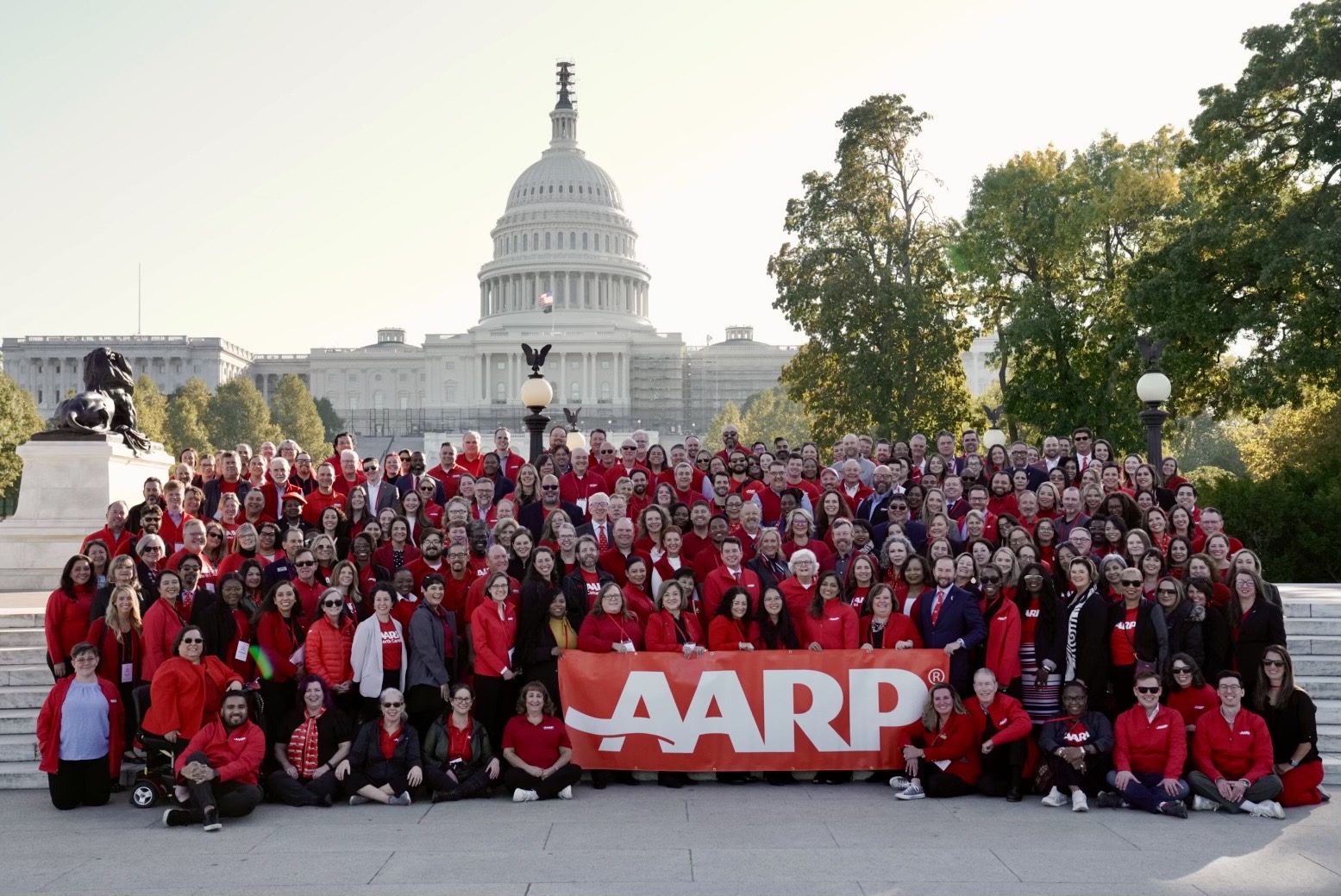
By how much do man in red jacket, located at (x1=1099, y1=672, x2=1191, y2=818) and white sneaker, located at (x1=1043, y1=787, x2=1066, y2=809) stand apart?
0.27 m

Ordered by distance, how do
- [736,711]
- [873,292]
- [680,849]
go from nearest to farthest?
[680,849] < [736,711] < [873,292]

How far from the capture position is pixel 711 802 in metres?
9.76

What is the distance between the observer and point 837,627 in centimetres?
1048

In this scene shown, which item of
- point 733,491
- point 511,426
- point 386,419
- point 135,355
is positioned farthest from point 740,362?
point 733,491

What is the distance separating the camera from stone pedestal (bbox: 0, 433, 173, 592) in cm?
1733

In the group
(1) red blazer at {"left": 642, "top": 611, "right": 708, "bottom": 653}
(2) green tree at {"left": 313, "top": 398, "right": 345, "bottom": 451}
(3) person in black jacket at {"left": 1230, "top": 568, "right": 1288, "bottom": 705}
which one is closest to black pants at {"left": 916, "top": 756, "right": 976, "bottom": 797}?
(1) red blazer at {"left": 642, "top": 611, "right": 708, "bottom": 653}

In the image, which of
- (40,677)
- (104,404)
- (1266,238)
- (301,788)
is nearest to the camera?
(301,788)

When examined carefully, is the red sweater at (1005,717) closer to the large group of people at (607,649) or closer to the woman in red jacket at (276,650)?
the large group of people at (607,649)

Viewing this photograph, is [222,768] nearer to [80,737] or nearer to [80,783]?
[80,737]

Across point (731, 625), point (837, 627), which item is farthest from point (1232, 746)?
point (731, 625)

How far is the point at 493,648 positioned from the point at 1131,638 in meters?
4.97

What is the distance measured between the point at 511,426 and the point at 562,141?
43.5 m

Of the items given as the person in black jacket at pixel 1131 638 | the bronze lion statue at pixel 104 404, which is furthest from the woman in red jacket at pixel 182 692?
the bronze lion statue at pixel 104 404

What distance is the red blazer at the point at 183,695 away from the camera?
9.63 metres
